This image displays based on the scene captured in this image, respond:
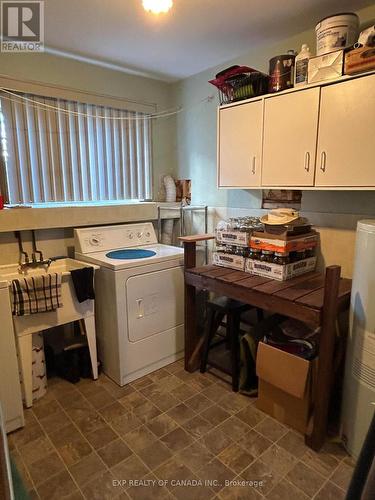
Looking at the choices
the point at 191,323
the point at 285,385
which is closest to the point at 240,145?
the point at 191,323

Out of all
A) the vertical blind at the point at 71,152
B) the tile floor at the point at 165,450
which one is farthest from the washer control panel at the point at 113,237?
the tile floor at the point at 165,450

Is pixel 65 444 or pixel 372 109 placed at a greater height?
pixel 372 109

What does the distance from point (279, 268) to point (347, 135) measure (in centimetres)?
83

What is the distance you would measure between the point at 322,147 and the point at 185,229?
1696 millimetres

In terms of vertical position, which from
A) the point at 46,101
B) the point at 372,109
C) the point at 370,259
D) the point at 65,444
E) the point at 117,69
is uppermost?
the point at 117,69

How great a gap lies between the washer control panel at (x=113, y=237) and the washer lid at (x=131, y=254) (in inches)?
4.1

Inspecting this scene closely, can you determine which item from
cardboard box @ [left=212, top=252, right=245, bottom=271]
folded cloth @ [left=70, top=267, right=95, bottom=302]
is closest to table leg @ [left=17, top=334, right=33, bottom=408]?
folded cloth @ [left=70, top=267, right=95, bottom=302]

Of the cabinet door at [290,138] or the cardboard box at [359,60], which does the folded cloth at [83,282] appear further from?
the cardboard box at [359,60]

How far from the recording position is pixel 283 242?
190cm

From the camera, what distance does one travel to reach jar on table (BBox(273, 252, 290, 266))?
1933mm

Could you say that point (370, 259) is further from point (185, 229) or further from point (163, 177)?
point (163, 177)

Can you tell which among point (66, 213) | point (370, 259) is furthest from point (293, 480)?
point (66, 213)

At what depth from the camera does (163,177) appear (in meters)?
3.26

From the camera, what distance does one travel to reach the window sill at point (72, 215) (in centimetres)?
226
